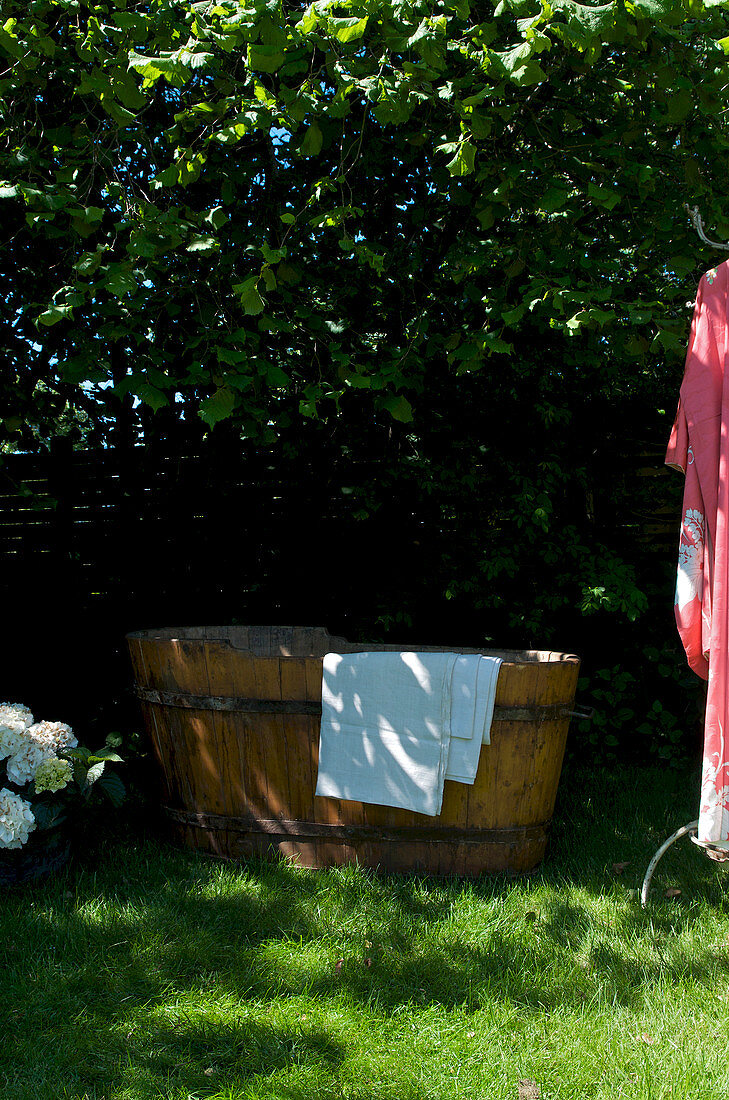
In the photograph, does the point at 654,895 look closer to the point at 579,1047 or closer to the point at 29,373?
the point at 579,1047

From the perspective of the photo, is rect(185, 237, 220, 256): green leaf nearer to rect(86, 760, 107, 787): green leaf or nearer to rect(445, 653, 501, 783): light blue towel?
rect(445, 653, 501, 783): light blue towel

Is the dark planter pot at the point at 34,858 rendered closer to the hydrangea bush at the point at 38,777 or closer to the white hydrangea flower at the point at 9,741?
the hydrangea bush at the point at 38,777

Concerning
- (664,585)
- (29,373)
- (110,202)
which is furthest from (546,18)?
(664,585)

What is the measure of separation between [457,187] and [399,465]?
1511 millimetres

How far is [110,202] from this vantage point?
3.75 meters

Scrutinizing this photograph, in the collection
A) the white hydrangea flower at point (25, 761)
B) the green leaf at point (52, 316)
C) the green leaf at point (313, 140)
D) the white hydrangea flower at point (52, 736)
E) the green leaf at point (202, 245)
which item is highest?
the green leaf at point (313, 140)

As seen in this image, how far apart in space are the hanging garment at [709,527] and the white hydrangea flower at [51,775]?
7.68 ft

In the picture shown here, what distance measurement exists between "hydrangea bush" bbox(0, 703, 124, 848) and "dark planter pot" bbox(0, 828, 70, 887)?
55 mm

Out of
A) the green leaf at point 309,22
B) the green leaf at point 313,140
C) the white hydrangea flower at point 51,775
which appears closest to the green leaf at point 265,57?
the green leaf at point 309,22

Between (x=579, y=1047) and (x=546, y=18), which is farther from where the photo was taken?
(x=546, y=18)

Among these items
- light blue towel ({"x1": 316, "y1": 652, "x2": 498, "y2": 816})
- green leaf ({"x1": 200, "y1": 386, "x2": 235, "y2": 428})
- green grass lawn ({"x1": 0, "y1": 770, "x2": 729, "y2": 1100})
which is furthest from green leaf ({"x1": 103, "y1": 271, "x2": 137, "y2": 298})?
green grass lawn ({"x1": 0, "y1": 770, "x2": 729, "y2": 1100})

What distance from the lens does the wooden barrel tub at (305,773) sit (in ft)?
10.5

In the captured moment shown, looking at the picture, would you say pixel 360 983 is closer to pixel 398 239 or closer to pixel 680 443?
pixel 680 443

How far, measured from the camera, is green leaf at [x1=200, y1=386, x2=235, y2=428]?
10.2ft
